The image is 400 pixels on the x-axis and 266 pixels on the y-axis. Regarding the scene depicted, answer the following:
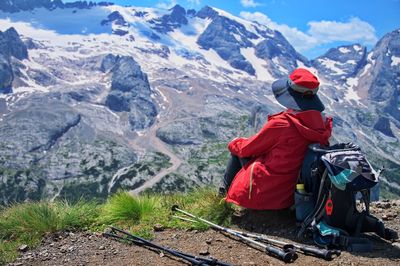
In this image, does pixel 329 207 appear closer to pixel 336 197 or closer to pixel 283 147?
pixel 336 197

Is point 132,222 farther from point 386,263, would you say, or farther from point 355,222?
point 386,263

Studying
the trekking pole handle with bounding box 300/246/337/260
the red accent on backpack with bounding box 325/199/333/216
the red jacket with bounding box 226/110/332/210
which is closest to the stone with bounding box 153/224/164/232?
the red jacket with bounding box 226/110/332/210

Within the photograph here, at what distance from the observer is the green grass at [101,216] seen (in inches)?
370

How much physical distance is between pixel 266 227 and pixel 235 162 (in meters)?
1.39

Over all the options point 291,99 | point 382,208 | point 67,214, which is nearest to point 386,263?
point 291,99

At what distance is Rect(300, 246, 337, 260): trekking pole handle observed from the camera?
723 cm

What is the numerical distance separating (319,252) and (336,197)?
42.3 inches

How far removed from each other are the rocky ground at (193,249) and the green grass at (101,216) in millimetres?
264

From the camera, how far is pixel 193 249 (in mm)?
8117

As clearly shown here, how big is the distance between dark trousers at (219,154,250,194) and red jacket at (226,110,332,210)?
48cm

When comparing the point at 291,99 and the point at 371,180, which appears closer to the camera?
the point at 371,180

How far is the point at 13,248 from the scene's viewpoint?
8.63 metres

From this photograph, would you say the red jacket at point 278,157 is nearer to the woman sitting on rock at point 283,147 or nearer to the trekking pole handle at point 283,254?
the woman sitting on rock at point 283,147

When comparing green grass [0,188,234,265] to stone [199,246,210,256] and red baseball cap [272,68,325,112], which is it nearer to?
stone [199,246,210,256]
